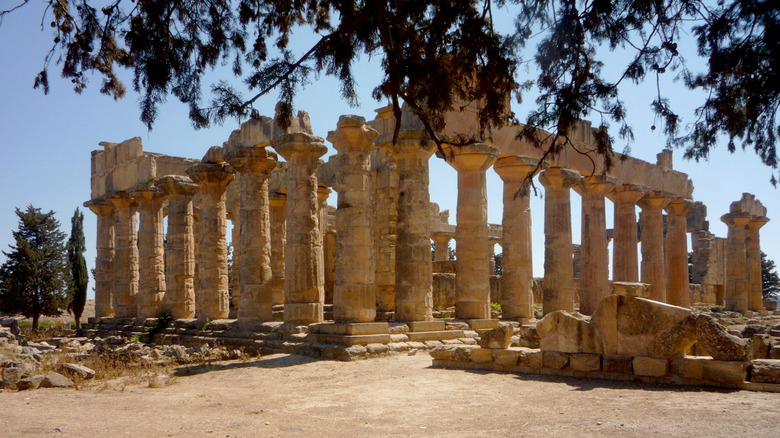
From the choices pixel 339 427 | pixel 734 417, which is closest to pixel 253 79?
pixel 339 427

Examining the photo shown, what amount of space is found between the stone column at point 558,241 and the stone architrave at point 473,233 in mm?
3050

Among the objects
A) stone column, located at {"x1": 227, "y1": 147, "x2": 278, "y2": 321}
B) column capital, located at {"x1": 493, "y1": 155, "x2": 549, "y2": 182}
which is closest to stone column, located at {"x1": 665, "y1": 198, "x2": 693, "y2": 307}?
column capital, located at {"x1": 493, "y1": 155, "x2": 549, "y2": 182}

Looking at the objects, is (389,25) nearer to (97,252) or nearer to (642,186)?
(642,186)

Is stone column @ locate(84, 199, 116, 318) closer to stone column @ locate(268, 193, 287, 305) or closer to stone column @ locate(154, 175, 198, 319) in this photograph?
stone column @ locate(154, 175, 198, 319)

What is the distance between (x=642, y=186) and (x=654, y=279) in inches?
134

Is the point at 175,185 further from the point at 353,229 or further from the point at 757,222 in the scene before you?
the point at 757,222

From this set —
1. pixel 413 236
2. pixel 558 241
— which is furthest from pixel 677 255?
pixel 413 236

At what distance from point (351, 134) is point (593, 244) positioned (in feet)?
32.5

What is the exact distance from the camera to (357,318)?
1414cm

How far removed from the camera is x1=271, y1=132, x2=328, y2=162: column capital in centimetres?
1546

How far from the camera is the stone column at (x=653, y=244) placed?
23.6 m

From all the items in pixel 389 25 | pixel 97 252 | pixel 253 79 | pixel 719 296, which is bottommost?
pixel 719 296

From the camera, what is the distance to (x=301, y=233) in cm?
1545

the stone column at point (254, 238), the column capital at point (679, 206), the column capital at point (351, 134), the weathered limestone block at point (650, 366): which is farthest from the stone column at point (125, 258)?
the column capital at point (679, 206)
